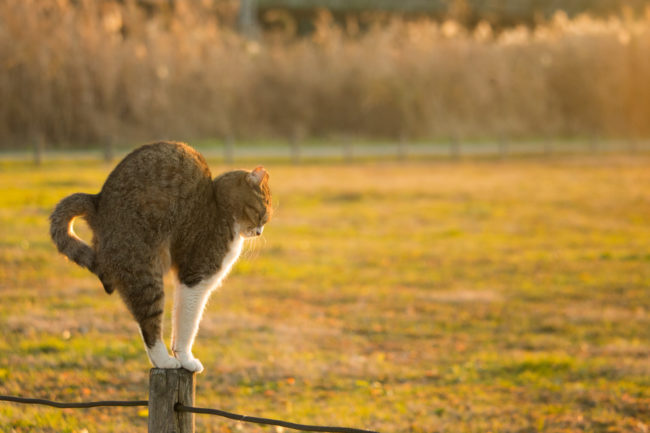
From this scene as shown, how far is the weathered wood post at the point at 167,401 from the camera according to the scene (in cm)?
393

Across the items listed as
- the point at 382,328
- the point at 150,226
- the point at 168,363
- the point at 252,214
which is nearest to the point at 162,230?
the point at 150,226

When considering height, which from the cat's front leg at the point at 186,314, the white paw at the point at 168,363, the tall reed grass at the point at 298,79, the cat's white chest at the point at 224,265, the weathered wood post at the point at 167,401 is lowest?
the weathered wood post at the point at 167,401

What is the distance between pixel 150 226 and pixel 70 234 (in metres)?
0.37

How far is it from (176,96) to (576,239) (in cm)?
1745

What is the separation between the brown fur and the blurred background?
780 mm

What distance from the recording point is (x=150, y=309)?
4.05m

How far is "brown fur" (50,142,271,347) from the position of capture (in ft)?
13.1

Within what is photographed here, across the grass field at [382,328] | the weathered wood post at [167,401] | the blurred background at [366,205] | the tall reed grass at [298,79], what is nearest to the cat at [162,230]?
the weathered wood post at [167,401]

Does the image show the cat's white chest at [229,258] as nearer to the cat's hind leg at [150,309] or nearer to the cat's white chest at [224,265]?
the cat's white chest at [224,265]

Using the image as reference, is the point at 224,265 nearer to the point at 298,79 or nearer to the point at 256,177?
the point at 256,177

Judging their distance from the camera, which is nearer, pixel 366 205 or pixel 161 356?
pixel 161 356

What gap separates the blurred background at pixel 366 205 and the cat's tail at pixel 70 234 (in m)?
1.22

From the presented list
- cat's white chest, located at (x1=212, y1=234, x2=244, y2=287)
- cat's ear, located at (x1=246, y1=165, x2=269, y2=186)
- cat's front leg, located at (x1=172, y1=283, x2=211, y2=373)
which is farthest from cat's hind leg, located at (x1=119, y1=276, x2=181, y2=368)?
cat's ear, located at (x1=246, y1=165, x2=269, y2=186)

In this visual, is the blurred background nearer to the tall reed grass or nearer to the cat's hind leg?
the tall reed grass
